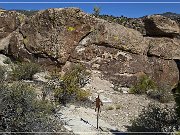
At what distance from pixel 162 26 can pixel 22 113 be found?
10.8 metres

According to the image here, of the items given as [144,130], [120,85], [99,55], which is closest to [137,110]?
[144,130]

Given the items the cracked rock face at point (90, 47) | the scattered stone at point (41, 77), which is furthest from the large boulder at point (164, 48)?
the scattered stone at point (41, 77)

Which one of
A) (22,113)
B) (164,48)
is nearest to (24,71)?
(22,113)

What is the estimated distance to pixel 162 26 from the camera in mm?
16766

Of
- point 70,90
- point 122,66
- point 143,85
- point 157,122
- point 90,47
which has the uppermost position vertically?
point 90,47

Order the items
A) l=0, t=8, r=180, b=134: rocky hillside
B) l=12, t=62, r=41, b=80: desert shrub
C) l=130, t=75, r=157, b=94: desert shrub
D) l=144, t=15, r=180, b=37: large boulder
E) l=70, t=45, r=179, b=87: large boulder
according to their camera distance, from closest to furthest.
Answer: l=12, t=62, r=41, b=80: desert shrub → l=130, t=75, r=157, b=94: desert shrub → l=0, t=8, r=180, b=134: rocky hillside → l=70, t=45, r=179, b=87: large boulder → l=144, t=15, r=180, b=37: large boulder

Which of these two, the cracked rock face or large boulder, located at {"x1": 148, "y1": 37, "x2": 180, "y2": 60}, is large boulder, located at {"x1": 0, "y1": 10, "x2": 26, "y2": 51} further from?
large boulder, located at {"x1": 148, "y1": 37, "x2": 180, "y2": 60}

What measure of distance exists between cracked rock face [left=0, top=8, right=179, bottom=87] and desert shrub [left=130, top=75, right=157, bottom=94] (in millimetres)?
515

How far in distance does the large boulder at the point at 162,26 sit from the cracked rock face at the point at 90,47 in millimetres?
901

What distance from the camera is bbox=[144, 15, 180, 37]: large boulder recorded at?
55.0 feet

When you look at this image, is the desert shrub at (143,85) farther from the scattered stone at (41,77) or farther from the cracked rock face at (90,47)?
the scattered stone at (41,77)

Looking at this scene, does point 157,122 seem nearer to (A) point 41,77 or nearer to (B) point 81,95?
(B) point 81,95

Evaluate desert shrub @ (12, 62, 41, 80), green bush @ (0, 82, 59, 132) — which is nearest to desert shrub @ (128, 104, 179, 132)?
green bush @ (0, 82, 59, 132)

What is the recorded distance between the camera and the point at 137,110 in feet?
36.4
